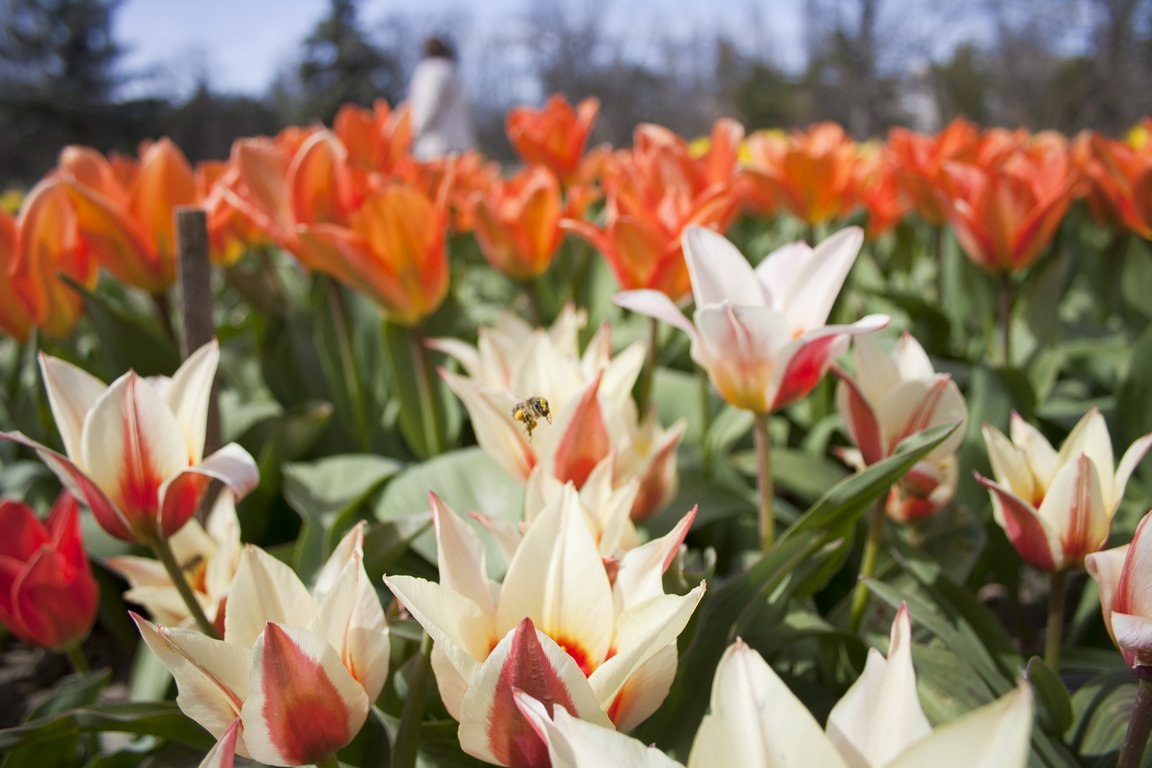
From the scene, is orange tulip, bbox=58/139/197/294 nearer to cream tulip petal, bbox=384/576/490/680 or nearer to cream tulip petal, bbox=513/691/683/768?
cream tulip petal, bbox=384/576/490/680

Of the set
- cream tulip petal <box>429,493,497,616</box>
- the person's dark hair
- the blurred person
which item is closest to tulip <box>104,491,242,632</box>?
cream tulip petal <box>429,493,497,616</box>

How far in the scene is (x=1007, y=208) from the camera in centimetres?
156

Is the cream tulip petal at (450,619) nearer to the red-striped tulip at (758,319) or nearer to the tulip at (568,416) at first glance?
the tulip at (568,416)

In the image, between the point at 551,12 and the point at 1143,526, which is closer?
the point at 1143,526

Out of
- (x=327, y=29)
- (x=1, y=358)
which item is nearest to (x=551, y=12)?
(x=327, y=29)

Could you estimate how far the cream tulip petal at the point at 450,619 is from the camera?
A: 0.55 metres

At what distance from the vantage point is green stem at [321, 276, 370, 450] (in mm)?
1626

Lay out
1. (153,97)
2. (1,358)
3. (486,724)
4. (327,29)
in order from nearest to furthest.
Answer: (486,724) < (1,358) < (153,97) < (327,29)

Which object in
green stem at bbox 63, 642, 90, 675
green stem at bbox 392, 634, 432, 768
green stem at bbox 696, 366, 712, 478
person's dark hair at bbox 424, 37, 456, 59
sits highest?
person's dark hair at bbox 424, 37, 456, 59

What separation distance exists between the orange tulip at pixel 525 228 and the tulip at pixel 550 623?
1125mm

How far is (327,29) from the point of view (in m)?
28.1

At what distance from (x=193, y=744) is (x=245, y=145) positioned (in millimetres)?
941

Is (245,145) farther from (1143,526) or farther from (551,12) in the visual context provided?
(551,12)

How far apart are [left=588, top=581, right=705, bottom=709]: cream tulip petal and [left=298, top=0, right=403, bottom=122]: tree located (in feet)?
95.6
